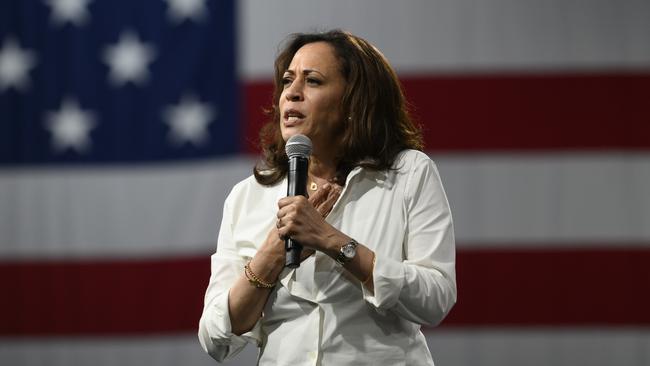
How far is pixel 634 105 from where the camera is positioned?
125 inches

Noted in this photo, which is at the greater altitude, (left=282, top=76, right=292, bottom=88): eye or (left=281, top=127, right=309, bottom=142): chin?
(left=282, top=76, right=292, bottom=88): eye

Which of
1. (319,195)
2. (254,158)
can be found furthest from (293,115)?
(254,158)

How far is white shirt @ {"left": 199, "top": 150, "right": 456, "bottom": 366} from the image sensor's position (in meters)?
1.49

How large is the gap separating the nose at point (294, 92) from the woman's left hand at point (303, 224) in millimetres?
283

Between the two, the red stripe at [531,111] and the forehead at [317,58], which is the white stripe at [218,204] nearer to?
the red stripe at [531,111]

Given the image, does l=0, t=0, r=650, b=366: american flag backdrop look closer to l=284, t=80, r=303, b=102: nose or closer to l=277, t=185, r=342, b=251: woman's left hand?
l=284, t=80, r=303, b=102: nose

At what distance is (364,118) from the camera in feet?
5.43

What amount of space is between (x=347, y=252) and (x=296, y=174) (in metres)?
0.16

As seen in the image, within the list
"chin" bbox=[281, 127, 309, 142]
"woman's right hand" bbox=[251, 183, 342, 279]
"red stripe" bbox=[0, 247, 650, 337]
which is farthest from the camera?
"red stripe" bbox=[0, 247, 650, 337]

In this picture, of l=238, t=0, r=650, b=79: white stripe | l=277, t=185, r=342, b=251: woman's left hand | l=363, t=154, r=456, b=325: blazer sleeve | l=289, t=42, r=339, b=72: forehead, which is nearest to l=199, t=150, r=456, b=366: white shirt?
l=363, t=154, r=456, b=325: blazer sleeve

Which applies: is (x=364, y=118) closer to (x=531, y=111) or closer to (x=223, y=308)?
(x=223, y=308)

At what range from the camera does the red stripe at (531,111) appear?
3.17 meters

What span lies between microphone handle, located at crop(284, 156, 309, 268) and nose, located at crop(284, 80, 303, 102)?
0.60 feet

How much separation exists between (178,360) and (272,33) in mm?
1302
